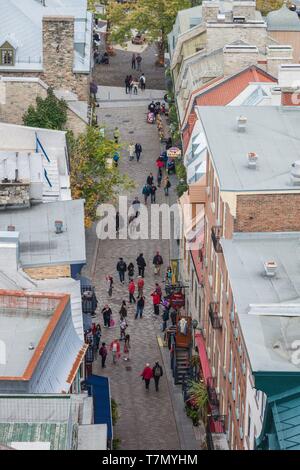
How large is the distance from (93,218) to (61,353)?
29637mm

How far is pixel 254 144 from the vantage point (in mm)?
63438

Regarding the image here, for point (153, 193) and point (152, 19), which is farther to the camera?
point (152, 19)

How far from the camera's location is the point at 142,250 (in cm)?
8606

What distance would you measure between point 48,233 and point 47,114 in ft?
72.7

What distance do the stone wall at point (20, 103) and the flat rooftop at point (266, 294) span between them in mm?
28889

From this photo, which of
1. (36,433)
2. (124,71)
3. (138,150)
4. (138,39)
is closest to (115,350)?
(36,433)

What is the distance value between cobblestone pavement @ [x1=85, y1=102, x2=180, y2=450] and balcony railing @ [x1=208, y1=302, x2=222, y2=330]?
542cm

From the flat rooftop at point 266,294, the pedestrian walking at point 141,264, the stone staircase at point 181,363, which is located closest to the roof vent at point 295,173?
the flat rooftop at point 266,294

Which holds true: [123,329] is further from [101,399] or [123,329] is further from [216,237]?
[216,237]

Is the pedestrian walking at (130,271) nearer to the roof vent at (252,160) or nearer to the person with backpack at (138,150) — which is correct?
the person with backpack at (138,150)

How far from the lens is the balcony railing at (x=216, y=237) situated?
61062 millimetres

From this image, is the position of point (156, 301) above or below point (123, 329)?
above

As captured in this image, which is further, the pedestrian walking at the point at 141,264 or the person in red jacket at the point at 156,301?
the pedestrian walking at the point at 141,264

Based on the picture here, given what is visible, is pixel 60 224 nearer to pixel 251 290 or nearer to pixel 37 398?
pixel 251 290
